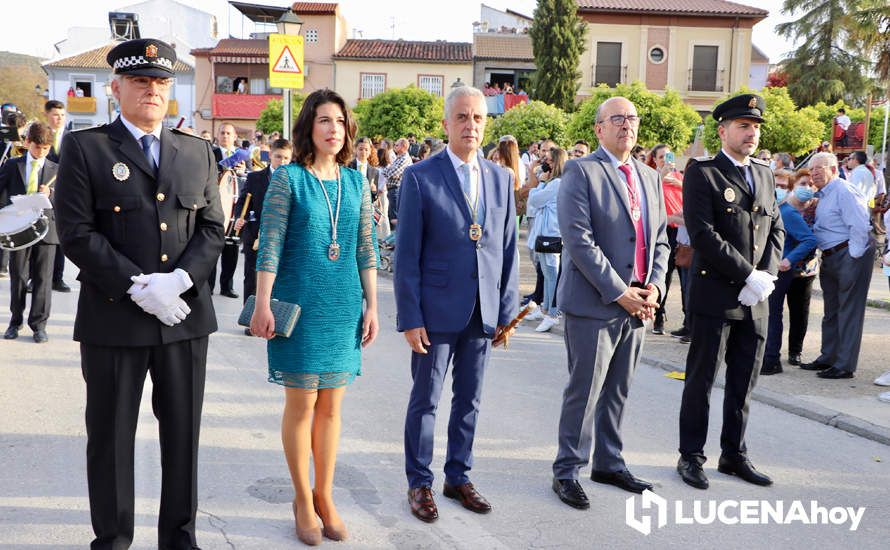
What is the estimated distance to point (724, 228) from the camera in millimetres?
5262

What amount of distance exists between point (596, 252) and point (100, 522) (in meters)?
2.84

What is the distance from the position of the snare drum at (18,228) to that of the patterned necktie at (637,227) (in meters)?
5.68

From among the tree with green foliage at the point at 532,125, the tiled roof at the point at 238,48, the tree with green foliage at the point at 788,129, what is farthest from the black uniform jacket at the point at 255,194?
the tiled roof at the point at 238,48

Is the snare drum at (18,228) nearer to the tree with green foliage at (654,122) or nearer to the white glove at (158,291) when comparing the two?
the white glove at (158,291)

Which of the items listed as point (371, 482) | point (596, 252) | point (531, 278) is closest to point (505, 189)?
point (596, 252)

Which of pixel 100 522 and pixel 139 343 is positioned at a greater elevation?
pixel 139 343

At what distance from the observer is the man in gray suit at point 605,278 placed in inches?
192

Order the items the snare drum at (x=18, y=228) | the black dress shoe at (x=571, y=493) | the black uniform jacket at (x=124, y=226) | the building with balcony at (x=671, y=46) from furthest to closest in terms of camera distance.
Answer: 1. the building with balcony at (x=671, y=46)
2. the snare drum at (x=18, y=228)
3. the black dress shoe at (x=571, y=493)
4. the black uniform jacket at (x=124, y=226)

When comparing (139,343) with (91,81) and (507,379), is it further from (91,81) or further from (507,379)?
(91,81)

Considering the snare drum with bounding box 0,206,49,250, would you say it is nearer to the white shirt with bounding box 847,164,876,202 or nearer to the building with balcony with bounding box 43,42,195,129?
the white shirt with bounding box 847,164,876,202

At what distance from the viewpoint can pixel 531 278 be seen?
13.7 m

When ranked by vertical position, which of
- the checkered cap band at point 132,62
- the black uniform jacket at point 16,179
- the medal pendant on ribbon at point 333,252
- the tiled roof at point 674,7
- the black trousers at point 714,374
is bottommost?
the black trousers at point 714,374

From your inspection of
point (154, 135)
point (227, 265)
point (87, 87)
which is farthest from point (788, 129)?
point (87, 87)

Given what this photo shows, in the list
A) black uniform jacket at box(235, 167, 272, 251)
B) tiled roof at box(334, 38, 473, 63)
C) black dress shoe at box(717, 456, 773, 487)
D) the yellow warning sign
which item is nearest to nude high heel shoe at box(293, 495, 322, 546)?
black dress shoe at box(717, 456, 773, 487)
